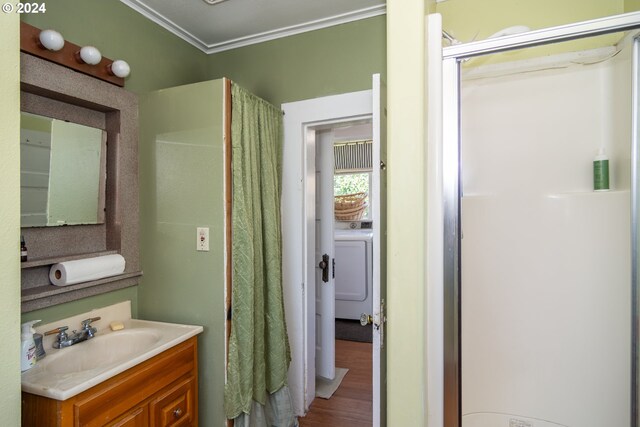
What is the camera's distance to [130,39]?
188 cm

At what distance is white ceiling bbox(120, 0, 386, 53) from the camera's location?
6.31ft

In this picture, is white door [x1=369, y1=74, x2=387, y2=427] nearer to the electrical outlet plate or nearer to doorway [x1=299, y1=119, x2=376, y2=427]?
doorway [x1=299, y1=119, x2=376, y2=427]

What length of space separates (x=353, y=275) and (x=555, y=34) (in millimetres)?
3181

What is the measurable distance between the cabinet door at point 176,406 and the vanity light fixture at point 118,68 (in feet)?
5.04

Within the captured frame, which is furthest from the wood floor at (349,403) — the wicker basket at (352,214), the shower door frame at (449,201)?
the wicker basket at (352,214)

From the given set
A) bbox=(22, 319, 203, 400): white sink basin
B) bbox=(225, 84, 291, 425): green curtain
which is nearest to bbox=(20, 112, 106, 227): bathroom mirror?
bbox=(22, 319, 203, 400): white sink basin

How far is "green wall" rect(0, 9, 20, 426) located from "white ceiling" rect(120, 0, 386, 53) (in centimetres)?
125

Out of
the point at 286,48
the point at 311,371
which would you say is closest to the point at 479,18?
the point at 286,48

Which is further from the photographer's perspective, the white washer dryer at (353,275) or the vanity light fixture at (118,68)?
the white washer dryer at (353,275)

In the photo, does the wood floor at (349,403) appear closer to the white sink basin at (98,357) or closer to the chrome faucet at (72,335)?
the white sink basin at (98,357)

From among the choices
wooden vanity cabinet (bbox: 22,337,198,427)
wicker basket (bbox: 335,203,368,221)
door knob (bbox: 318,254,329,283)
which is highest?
wicker basket (bbox: 335,203,368,221)

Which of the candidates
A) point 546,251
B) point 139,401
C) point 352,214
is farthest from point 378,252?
point 352,214

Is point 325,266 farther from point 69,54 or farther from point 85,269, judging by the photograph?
point 69,54

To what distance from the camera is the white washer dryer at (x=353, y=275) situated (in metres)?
3.86
